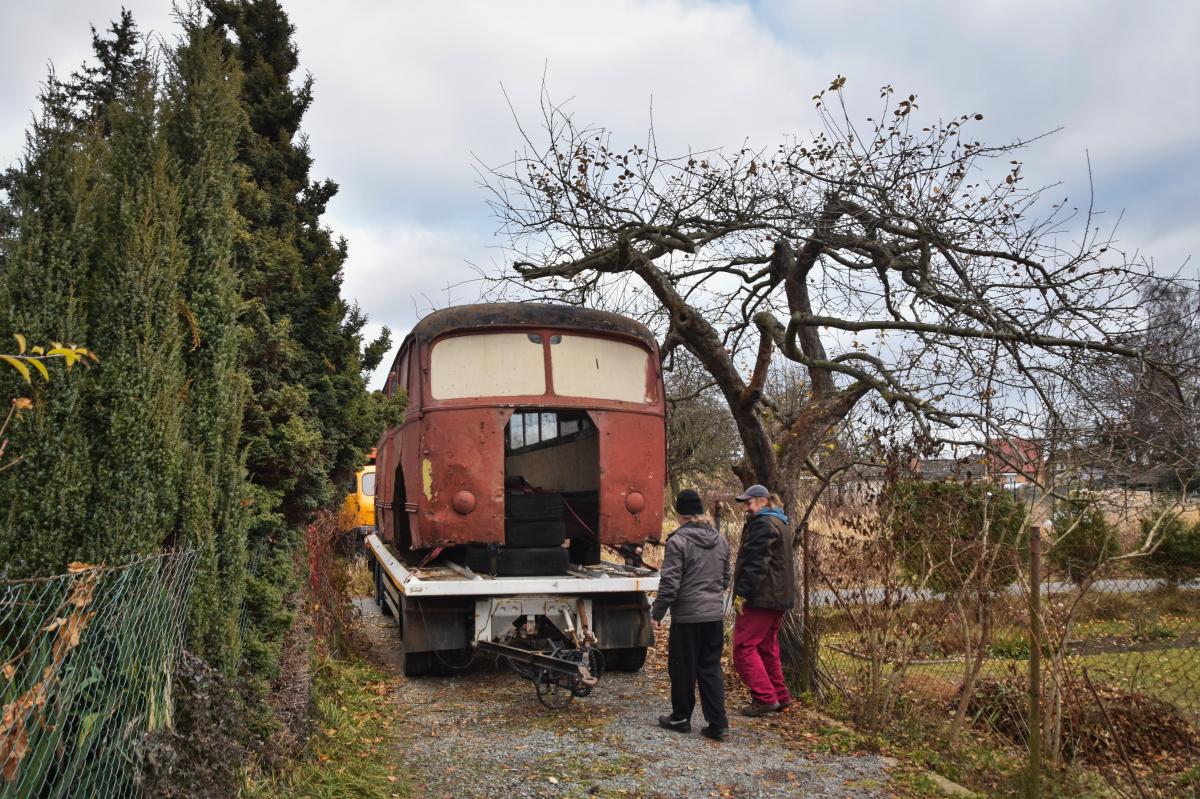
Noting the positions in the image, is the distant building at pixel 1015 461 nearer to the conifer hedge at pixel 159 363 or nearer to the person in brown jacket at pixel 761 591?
the person in brown jacket at pixel 761 591

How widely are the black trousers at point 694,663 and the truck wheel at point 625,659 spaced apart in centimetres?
202

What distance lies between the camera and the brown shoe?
6923mm

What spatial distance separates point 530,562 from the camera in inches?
319

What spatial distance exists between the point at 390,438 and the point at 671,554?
14.8ft

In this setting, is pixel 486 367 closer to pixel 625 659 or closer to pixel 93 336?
pixel 625 659

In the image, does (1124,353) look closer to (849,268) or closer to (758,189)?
(849,268)

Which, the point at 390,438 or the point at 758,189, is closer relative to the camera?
the point at 758,189

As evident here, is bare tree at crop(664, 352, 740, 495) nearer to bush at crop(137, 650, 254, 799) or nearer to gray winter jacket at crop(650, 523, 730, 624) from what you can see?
gray winter jacket at crop(650, 523, 730, 624)

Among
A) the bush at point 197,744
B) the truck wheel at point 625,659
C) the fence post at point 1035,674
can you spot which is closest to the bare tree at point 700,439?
the truck wheel at point 625,659

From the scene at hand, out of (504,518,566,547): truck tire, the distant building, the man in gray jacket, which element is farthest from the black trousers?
the distant building

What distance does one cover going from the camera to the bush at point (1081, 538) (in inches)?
203

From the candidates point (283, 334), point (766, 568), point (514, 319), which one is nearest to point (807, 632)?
point (766, 568)

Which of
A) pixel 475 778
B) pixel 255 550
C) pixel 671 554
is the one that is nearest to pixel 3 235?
Answer: pixel 255 550

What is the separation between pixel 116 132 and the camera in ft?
14.0
